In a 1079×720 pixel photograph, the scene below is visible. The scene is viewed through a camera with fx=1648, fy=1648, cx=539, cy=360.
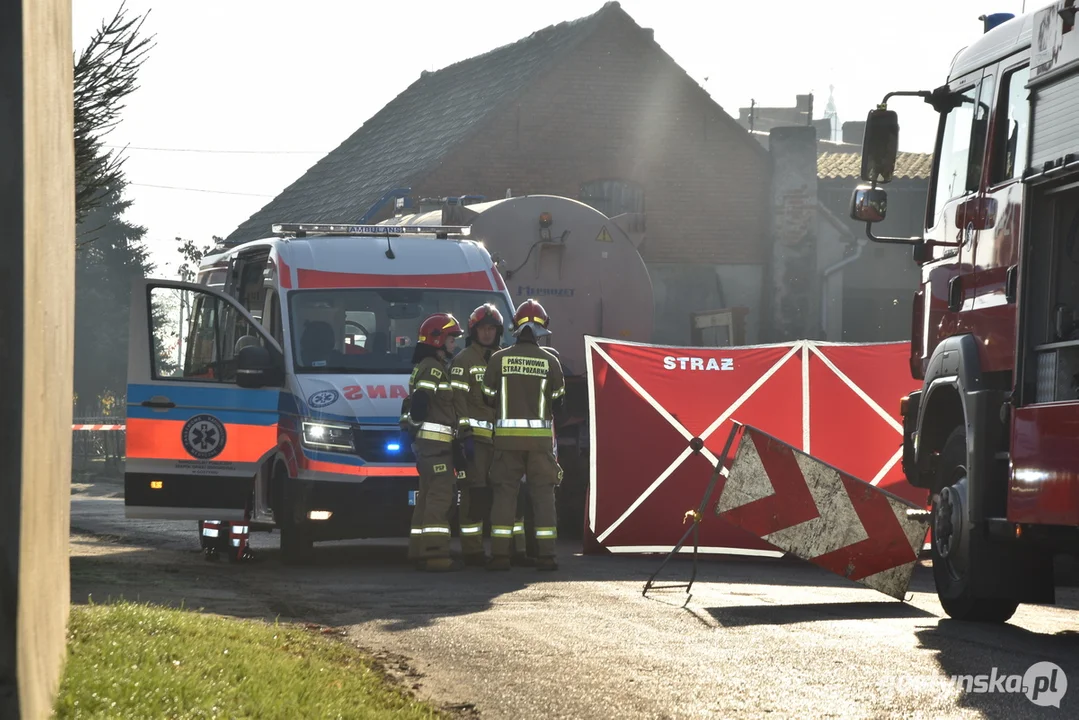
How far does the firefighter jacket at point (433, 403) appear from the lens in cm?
1216

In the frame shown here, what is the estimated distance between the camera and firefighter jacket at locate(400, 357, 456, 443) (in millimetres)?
12164

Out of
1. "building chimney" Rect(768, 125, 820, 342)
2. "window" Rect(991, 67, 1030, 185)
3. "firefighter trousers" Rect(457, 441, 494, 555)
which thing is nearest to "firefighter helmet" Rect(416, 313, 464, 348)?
"firefighter trousers" Rect(457, 441, 494, 555)

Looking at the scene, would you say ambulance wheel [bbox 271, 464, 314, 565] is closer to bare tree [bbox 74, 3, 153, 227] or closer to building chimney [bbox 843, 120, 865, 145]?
bare tree [bbox 74, 3, 153, 227]

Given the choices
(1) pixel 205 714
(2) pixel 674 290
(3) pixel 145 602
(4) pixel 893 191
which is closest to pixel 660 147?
(2) pixel 674 290

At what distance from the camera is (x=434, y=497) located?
482 inches

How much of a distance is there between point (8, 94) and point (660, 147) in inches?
1321

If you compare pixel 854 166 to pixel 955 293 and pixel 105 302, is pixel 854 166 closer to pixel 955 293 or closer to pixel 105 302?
pixel 105 302

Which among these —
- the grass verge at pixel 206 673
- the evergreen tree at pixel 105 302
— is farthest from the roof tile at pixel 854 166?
the grass verge at pixel 206 673

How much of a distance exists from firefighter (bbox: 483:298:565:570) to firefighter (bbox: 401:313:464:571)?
0.37 meters

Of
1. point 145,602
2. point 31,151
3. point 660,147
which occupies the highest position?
point 660,147

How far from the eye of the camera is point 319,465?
40.3ft

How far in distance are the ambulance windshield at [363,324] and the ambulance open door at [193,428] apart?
0.49m

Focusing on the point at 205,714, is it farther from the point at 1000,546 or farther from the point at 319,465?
the point at 319,465

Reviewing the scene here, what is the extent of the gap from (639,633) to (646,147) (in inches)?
1157
